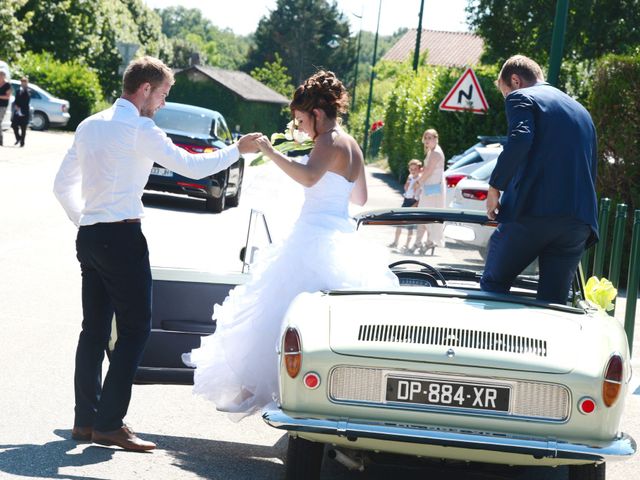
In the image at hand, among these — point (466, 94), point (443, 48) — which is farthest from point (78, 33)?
point (443, 48)

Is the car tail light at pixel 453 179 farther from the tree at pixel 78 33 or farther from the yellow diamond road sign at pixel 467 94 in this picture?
the tree at pixel 78 33

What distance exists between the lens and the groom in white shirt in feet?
18.3

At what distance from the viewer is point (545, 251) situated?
5836 millimetres

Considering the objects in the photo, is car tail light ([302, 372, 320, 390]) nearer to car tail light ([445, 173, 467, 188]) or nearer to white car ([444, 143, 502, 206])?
white car ([444, 143, 502, 206])

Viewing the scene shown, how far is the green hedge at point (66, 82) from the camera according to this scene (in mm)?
53656

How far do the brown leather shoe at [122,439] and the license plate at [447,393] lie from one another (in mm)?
1587

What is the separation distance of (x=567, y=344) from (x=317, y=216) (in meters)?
1.69

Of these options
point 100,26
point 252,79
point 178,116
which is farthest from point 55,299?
point 252,79

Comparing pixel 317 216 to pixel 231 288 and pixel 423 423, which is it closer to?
pixel 231 288

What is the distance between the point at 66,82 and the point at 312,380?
168ft

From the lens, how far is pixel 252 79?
111688mm

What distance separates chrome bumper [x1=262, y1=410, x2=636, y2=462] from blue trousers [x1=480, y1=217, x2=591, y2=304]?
4.35 feet

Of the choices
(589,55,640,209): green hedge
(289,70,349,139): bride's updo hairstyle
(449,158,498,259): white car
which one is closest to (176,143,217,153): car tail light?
(449,158,498,259): white car

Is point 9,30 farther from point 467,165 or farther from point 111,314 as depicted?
point 111,314
